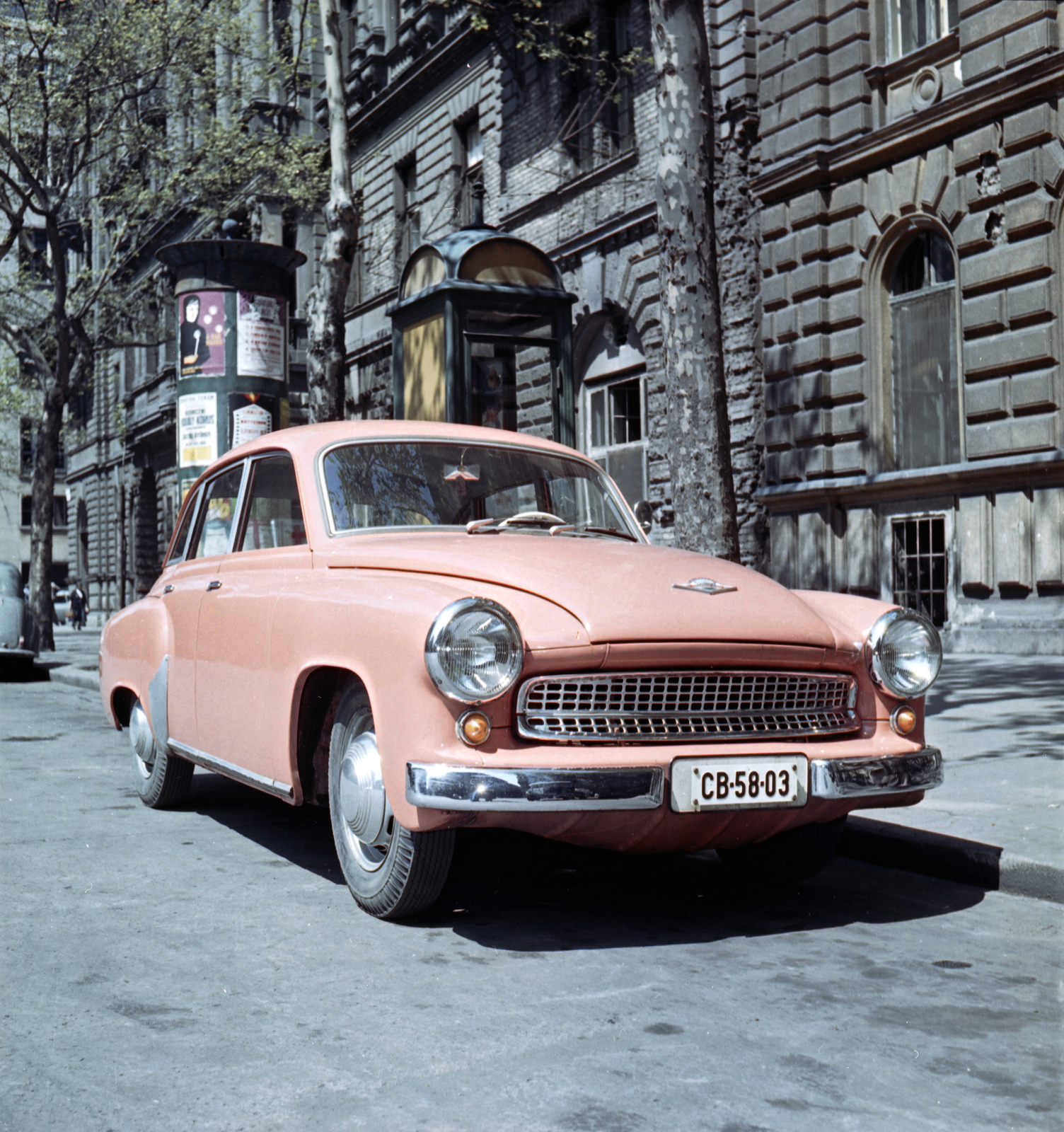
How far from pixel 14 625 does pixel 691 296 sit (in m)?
11.7

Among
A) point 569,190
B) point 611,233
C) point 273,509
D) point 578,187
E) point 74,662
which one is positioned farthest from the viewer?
point 569,190

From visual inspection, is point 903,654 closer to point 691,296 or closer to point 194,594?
point 194,594

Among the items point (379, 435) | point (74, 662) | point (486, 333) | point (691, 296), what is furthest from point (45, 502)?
point (379, 435)

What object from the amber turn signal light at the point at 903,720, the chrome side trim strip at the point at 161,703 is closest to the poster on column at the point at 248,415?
the chrome side trim strip at the point at 161,703

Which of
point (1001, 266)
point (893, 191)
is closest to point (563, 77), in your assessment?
point (893, 191)

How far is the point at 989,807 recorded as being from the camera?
582cm

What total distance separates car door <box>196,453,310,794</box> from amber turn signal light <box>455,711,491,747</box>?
1.07 meters

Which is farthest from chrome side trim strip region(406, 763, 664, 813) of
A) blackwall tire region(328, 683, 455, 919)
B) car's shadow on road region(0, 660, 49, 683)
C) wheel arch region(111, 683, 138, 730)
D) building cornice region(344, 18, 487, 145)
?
building cornice region(344, 18, 487, 145)

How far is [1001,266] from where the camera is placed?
1371cm

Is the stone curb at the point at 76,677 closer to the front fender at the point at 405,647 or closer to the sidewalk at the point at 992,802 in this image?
the sidewalk at the point at 992,802

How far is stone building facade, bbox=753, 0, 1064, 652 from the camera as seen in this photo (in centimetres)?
1327

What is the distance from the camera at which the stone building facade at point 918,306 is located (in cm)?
1327

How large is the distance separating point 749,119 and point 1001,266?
4.64 meters

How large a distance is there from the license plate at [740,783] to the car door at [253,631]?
5.04 ft
